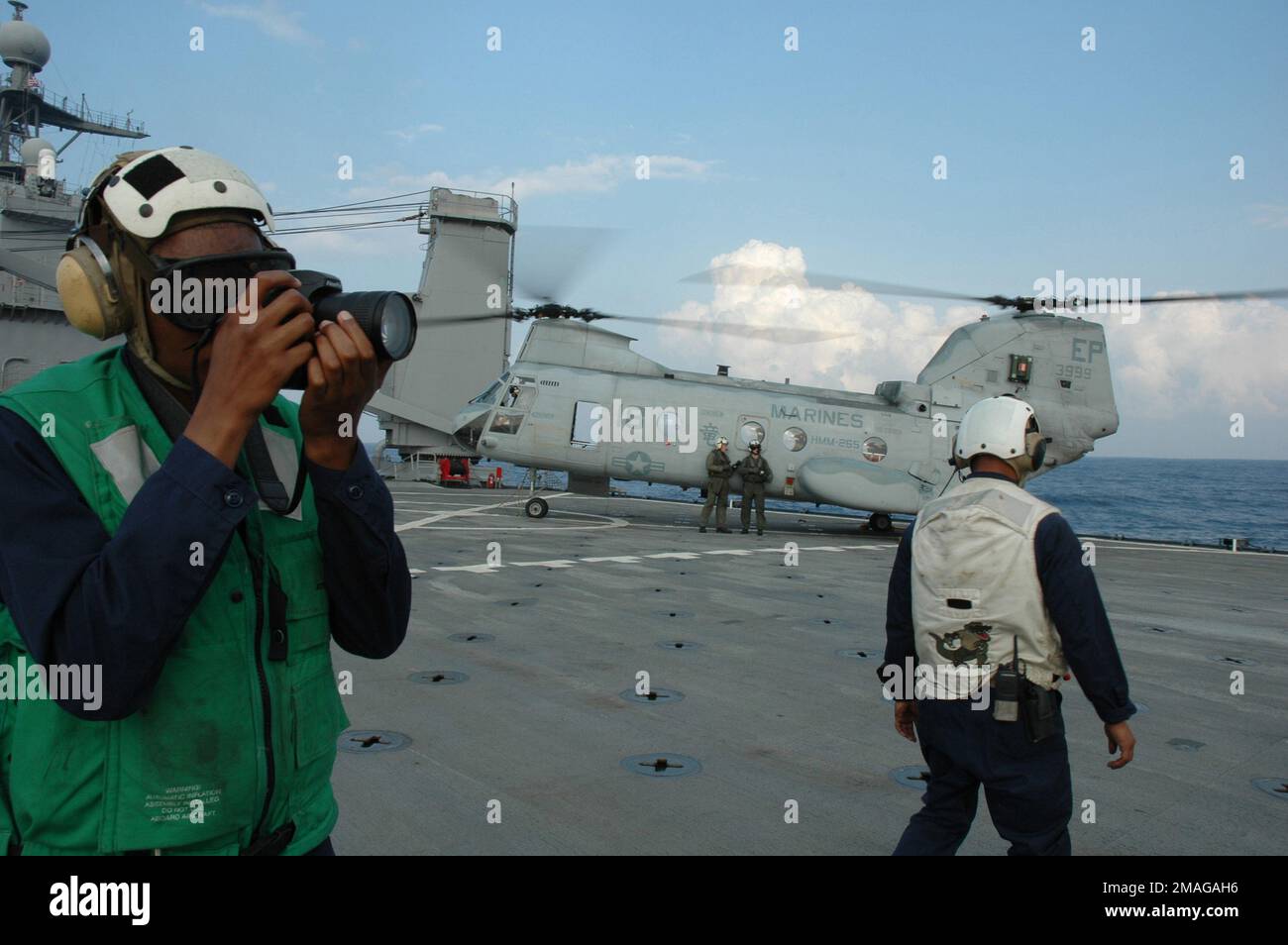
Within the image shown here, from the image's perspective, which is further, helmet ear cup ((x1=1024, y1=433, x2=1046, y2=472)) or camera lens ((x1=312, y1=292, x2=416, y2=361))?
helmet ear cup ((x1=1024, y1=433, x2=1046, y2=472))

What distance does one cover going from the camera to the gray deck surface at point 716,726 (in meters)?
3.60

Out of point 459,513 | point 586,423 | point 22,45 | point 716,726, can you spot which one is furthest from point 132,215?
point 22,45

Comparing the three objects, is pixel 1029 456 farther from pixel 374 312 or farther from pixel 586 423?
pixel 586 423

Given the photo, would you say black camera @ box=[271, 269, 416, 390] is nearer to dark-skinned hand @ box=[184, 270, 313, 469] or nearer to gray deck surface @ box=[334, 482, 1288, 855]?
dark-skinned hand @ box=[184, 270, 313, 469]

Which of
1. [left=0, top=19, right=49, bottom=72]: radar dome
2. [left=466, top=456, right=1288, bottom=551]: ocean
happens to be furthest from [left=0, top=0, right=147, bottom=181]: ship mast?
[left=466, top=456, right=1288, bottom=551]: ocean

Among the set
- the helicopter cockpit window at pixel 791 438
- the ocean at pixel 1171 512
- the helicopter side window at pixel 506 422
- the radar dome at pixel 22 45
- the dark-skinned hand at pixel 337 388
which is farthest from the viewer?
the ocean at pixel 1171 512

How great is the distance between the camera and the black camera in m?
1.42

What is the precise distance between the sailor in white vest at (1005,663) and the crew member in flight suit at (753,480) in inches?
542

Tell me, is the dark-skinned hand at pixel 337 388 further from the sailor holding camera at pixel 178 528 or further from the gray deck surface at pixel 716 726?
the gray deck surface at pixel 716 726

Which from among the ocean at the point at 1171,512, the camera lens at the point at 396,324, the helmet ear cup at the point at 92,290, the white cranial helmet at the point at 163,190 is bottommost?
the ocean at the point at 1171,512

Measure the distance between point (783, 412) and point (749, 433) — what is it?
0.89 m

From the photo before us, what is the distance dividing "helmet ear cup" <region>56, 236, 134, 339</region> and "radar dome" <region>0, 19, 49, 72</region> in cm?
4765

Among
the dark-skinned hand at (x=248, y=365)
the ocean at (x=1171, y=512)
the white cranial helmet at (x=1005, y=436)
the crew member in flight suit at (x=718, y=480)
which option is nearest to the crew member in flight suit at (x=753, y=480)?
the crew member in flight suit at (x=718, y=480)
